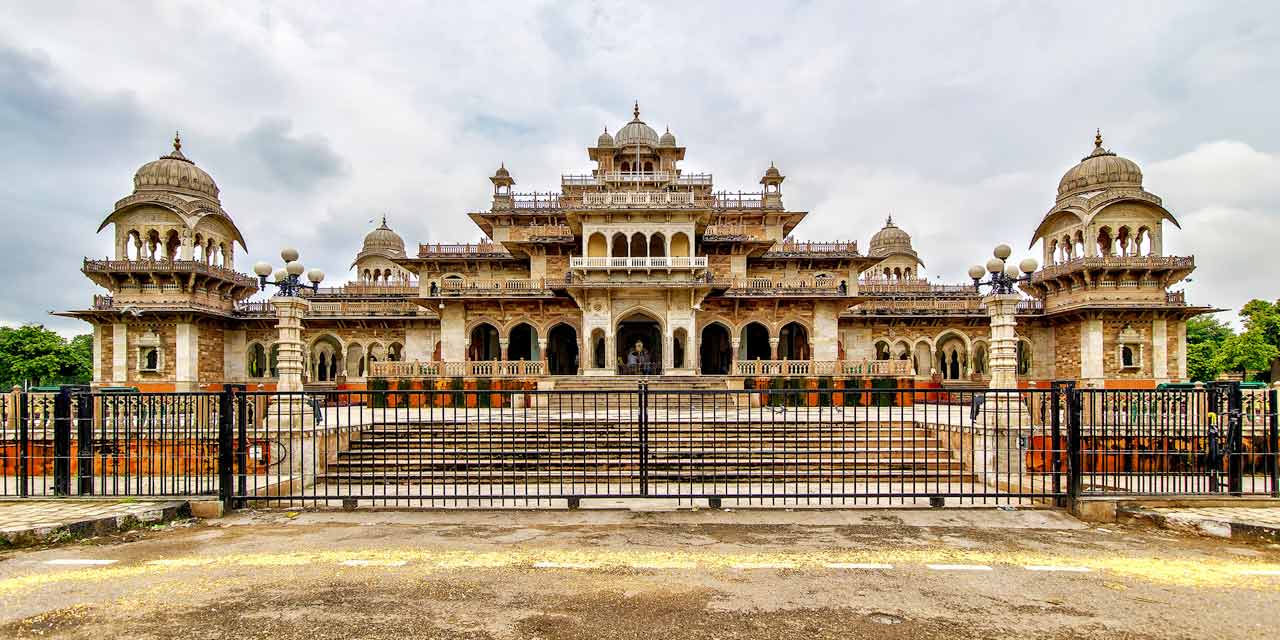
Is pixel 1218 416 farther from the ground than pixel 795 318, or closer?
closer

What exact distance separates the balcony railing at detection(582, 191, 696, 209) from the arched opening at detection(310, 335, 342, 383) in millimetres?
16512

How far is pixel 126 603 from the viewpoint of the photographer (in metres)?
5.13

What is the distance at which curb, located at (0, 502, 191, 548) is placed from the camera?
6.87 m

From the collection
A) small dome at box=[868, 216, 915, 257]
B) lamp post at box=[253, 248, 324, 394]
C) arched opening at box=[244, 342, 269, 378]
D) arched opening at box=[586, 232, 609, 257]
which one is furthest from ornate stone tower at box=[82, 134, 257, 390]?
small dome at box=[868, 216, 915, 257]

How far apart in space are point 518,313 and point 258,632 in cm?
2531

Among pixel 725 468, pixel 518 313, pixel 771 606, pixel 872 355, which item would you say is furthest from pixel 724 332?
pixel 771 606

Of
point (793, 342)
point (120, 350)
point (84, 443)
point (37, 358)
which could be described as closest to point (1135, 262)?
point (793, 342)

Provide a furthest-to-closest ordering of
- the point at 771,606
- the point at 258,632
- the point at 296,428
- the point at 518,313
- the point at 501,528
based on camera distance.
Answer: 1. the point at 518,313
2. the point at 296,428
3. the point at 501,528
4. the point at 771,606
5. the point at 258,632

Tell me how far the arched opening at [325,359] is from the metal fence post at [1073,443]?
3361 cm

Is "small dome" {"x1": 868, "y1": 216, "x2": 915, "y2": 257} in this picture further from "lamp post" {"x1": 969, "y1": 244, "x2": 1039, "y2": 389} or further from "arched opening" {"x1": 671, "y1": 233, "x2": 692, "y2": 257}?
"lamp post" {"x1": 969, "y1": 244, "x2": 1039, "y2": 389}

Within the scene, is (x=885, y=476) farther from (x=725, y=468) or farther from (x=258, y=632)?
(x=258, y=632)

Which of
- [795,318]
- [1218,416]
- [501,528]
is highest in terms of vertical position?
[795,318]

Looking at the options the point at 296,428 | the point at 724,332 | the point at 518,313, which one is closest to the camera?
the point at 296,428

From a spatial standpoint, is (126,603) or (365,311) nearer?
(126,603)
